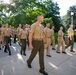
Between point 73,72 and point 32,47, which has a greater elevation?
point 32,47

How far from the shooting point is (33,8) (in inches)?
1404

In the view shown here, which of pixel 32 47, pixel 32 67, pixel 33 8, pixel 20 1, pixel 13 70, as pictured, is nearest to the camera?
pixel 32 47

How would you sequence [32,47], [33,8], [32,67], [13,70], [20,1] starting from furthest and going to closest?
[33,8] < [20,1] < [32,67] < [13,70] < [32,47]

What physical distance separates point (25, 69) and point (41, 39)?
4.36ft

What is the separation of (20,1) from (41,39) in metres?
28.4

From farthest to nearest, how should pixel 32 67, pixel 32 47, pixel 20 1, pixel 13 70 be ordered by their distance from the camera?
1. pixel 20 1
2. pixel 32 67
3. pixel 13 70
4. pixel 32 47

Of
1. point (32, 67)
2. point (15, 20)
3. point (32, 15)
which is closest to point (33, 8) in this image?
point (32, 15)

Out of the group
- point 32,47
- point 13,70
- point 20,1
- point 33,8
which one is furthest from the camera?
point 33,8

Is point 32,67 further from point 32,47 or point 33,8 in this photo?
point 33,8

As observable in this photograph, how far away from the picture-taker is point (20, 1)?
33188 millimetres

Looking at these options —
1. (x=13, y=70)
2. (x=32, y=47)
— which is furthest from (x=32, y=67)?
(x=32, y=47)

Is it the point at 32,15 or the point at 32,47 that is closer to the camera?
the point at 32,47

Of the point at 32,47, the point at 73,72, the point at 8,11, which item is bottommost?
the point at 73,72

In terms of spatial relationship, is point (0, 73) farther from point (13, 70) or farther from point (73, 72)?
point (73, 72)
